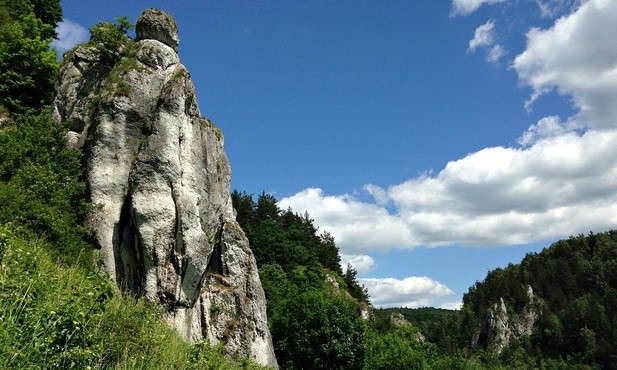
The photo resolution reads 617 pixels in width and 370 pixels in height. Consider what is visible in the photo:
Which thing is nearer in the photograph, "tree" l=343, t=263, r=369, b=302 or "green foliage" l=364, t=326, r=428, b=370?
"green foliage" l=364, t=326, r=428, b=370

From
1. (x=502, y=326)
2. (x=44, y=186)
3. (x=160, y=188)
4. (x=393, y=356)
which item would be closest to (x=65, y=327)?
(x=44, y=186)

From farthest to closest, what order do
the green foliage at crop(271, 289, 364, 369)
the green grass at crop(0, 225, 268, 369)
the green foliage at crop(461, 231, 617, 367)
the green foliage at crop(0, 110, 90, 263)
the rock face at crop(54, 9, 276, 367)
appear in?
1. the green foliage at crop(461, 231, 617, 367)
2. the green foliage at crop(271, 289, 364, 369)
3. the rock face at crop(54, 9, 276, 367)
4. the green foliage at crop(0, 110, 90, 263)
5. the green grass at crop(0, 225, 268, 369)

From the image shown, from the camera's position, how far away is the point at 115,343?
9586 millimetres

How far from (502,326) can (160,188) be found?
13432cm

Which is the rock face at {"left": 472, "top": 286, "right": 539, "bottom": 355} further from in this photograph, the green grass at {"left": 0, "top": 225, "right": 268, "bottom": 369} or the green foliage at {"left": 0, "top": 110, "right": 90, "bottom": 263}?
the green grass at {"left": 0, "top": 225, "right": 268, "bottom": 369}

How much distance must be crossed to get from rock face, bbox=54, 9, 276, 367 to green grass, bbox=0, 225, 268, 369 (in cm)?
1094

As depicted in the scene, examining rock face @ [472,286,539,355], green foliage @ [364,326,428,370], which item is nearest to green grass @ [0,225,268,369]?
green foliage @ [364,326,428,370]

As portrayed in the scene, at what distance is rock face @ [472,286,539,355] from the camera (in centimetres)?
13400

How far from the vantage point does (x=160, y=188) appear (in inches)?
893

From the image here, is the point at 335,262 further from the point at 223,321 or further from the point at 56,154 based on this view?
the point at 56,154

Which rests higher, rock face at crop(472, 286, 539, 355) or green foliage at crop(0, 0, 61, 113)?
green foliage at crop(0, 0, 61, 113)

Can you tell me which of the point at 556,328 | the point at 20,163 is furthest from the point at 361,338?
the point at 556,328

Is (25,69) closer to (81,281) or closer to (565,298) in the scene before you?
(81,281)

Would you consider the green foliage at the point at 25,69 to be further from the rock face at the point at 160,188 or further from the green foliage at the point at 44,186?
the green foliage at the point at 44,186
